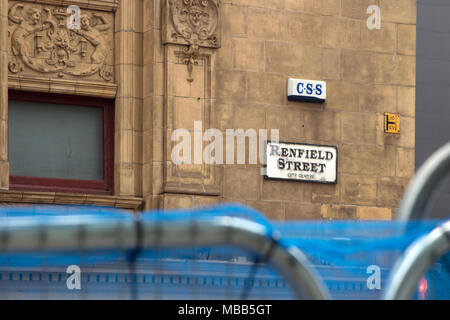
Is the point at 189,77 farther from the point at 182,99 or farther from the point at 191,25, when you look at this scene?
the point at 191,25

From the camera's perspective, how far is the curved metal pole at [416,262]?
24.5ft

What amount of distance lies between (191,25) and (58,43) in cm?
180

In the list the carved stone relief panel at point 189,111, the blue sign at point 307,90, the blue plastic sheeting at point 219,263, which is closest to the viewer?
the blue plastic sheeting at point 219,263

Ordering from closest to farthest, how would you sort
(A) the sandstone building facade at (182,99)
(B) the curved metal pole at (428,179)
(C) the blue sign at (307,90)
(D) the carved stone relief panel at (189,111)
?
(B) the curved metal pole at (428,179) → (A) the sandstone building facade at (182,99) → (D) the carved stone relief panel at (189,111) → (C) the blue sign at (307,90)

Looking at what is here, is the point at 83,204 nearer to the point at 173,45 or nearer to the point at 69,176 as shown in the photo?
the point at 69,176

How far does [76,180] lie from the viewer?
1830 cm

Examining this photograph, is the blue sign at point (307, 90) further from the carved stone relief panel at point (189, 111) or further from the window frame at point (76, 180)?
the window frame at point (76, 180)

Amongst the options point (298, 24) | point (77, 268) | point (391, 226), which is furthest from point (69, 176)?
point (391, 226)

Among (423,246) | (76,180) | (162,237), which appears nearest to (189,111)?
(76,180)

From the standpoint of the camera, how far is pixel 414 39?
20.5 m

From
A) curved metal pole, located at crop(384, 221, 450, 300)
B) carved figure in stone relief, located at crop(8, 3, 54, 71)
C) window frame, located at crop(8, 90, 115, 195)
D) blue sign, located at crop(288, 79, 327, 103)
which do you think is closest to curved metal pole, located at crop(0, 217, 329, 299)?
curved metal pole, located at crop(384, 221, 450, 300)

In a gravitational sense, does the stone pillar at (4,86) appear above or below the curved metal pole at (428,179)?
above

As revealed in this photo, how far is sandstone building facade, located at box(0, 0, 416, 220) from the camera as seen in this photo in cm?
1812

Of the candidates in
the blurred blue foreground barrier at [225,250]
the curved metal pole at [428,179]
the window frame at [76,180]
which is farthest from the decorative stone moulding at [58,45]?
the curved metal pole at [428,179]
